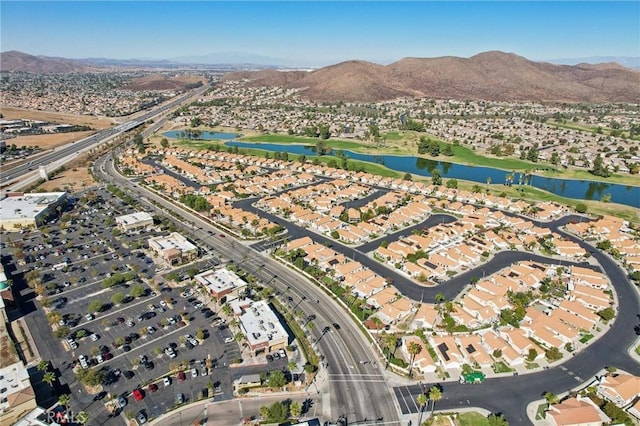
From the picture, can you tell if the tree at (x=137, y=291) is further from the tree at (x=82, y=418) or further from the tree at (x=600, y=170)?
the tree at (x=600, y=170)

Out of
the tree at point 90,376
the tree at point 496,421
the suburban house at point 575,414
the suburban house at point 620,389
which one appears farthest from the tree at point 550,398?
the tree at point 90,376

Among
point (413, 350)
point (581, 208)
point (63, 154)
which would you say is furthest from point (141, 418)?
point (63, 154)

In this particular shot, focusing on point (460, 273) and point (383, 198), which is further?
point (383, 198)

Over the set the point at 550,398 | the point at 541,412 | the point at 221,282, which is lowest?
the point at 541,412

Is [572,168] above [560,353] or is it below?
above

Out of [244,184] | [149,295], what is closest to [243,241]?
[149,295]

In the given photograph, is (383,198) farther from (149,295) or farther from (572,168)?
(572,168)

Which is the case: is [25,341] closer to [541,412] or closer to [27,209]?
[27,209]
